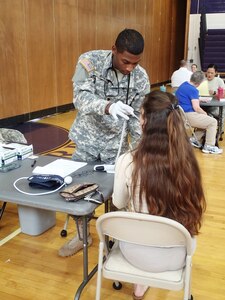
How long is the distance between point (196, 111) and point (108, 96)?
2.76m

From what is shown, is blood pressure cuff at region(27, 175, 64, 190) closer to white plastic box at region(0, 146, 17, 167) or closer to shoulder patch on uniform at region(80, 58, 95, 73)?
white plastic box at region(0, 146, 17, 167)

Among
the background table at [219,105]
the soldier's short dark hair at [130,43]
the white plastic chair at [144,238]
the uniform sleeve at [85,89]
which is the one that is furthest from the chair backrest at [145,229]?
the background table at [219,105]

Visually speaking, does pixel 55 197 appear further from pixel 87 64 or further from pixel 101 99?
pixel 87 64

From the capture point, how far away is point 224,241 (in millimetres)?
2287

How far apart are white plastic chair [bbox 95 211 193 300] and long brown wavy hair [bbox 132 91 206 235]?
0.13 m

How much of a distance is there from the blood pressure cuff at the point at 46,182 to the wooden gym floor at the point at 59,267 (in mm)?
627

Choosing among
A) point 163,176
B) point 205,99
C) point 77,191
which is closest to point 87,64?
point 77,191

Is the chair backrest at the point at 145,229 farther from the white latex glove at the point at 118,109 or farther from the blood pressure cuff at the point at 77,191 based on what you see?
the white latex glove at the point at 118,109

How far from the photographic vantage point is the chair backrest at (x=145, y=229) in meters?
1.10

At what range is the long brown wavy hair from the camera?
1.24m

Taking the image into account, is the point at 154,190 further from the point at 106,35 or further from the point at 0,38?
the point at 106,35

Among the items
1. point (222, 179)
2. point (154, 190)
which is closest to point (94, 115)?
point (154, 190)

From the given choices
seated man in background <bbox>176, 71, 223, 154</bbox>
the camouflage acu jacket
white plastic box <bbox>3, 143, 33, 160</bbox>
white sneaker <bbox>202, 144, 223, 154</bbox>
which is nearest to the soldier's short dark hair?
the camouflage acu jacket

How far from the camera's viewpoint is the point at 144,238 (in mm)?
→ 1174
